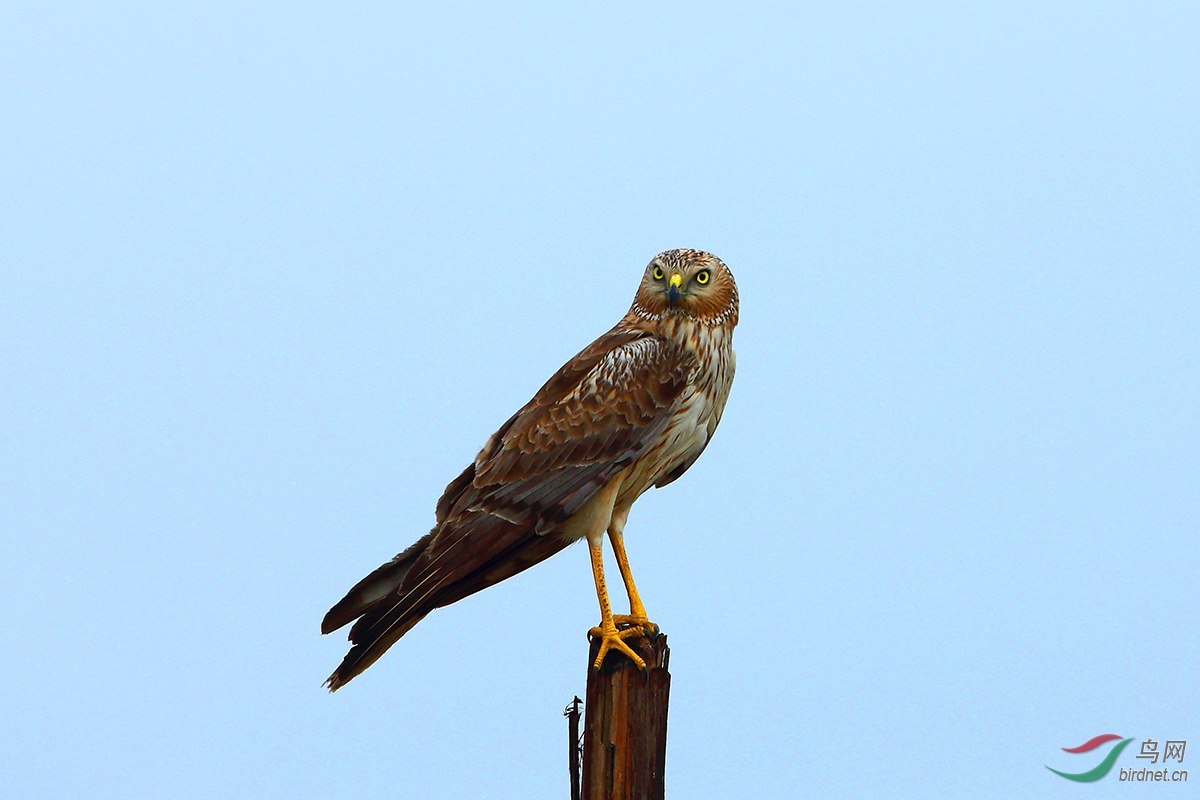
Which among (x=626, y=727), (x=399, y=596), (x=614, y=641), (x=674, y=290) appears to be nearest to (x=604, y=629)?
(x=614, y=641)

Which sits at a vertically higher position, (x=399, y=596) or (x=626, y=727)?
(x=399, y=596)

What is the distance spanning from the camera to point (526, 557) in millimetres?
6410

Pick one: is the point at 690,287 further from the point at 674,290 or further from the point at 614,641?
the point at 614,641

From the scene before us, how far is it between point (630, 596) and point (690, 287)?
181cm

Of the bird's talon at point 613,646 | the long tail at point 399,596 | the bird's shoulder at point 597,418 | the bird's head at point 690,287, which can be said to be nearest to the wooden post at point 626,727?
the bird's talon at point 613,646

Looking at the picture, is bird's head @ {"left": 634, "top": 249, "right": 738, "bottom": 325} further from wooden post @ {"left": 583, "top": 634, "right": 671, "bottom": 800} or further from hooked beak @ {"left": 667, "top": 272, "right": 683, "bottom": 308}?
wooden post @ {"left": 583, "top": 634, "right": 671, "bottom": 800}

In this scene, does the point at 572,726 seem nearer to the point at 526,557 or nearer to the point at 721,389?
the point at 526,557

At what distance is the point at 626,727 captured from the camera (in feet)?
19.8

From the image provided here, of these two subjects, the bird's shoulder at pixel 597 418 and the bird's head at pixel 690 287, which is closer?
the bird's shoulder at pixel 597 418

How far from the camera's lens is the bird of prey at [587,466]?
20.4ft

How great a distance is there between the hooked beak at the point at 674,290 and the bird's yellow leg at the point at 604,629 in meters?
1.41

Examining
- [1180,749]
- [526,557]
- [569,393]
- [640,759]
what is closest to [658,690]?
[640,759]

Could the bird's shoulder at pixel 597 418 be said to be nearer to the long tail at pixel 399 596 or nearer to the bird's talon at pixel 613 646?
the long tail at pixel 399 596

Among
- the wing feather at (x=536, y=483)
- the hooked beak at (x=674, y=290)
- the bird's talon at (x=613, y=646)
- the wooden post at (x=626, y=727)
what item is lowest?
the wooden post at (x=626, y=727)
